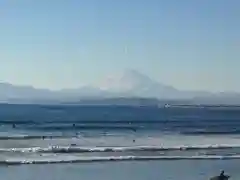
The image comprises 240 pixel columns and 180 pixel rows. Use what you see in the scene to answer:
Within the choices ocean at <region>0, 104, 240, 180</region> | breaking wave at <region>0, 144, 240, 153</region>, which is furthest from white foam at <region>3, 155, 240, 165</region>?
breaking wave at <region>0, 144, 240, 153</region>

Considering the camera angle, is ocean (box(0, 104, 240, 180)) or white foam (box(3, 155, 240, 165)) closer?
ocean (box(0, 104, 240, 180))

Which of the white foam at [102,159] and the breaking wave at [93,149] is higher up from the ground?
the breaking wave at [93,149]

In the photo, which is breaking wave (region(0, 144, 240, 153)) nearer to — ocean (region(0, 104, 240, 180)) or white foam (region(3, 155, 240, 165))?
ocean (region(0, 104, 240, 180))

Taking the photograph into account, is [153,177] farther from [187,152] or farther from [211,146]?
[211,146]

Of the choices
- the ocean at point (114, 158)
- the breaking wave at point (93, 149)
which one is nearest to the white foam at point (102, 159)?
the ocean at point (114, 158)

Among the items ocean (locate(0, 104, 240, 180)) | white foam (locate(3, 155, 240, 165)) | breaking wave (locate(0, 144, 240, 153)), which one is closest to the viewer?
ocean (locate(0, 104, 240, 180))

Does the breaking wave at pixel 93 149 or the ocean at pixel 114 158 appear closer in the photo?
the ocean at pixel 114 158

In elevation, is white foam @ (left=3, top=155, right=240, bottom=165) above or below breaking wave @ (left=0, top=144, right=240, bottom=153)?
below

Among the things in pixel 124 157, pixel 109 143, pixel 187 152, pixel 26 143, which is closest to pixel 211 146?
pixel 187 152

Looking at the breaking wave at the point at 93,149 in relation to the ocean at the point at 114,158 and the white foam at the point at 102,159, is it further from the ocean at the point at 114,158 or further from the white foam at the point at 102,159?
the white foam at the point at 102,159

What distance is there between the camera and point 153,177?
23.7 meters

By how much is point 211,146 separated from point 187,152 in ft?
13.1

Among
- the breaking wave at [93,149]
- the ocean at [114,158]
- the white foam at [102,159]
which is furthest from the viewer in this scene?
the breaking wave at [93,149]

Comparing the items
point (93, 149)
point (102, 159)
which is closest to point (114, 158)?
point (102, 159)
